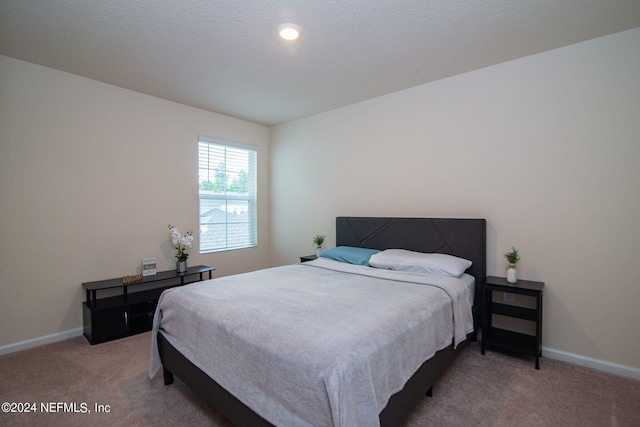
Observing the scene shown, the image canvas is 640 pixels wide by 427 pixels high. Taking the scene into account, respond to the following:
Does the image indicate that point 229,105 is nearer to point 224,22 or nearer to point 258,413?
point 224,22

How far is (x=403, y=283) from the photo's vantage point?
233cm

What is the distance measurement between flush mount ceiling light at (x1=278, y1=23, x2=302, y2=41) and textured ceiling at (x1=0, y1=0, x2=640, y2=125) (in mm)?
44

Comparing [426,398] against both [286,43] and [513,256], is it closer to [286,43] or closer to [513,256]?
[513,256]

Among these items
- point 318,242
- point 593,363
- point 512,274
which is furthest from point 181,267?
point 593,363

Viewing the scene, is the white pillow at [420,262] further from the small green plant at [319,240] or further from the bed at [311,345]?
the small green plant at [319,240]

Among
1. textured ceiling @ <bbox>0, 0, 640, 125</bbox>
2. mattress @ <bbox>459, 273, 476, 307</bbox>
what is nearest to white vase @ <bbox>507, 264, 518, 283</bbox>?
mattress @ <bbox>459, 273, 476, 307</bbox>

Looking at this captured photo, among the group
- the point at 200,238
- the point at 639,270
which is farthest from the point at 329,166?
the point at 639,270

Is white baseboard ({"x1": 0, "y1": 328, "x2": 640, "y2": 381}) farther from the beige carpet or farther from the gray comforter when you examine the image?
the gray comforter

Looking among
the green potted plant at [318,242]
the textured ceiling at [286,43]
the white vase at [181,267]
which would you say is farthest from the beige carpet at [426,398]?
the textured ceiling at [286,43]

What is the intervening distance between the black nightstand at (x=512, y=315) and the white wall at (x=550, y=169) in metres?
0.19

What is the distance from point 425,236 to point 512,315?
100cm

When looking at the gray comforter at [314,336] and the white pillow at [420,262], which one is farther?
the white pillow at [420,262]

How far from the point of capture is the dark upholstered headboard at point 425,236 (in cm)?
276

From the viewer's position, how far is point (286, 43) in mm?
2375
